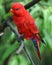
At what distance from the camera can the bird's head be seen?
1.60m

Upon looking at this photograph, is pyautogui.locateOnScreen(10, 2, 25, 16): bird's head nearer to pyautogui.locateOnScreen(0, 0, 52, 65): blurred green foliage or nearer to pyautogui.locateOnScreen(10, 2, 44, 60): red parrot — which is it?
pyautogui.locateOnScreen(10, 2, 44, 60): red parrot

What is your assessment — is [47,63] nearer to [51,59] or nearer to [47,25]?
[51,59]

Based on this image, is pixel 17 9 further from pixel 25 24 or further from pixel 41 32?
pixel 41 32

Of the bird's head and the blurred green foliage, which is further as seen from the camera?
the blurred green foliage

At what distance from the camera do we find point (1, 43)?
7.30 ft

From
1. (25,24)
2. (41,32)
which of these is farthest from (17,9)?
(41,32)

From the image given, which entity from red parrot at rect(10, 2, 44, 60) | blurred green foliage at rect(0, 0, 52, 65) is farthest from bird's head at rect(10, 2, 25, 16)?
blurred green foliage at rect(0, 0, 52, 65)

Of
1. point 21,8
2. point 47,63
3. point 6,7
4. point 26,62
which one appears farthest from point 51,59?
point 21,8

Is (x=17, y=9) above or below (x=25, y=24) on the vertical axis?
above

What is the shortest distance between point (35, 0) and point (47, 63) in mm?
934

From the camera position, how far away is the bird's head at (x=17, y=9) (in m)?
1.60

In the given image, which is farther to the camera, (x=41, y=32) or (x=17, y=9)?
(x=41, y=32)

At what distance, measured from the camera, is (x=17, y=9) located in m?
1.66

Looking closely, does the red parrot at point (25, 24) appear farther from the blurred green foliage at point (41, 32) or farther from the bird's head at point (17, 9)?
the blurred green foliage at point (41, 32)
